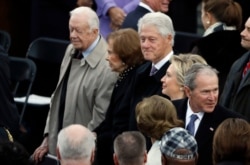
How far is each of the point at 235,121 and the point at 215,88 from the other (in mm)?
856

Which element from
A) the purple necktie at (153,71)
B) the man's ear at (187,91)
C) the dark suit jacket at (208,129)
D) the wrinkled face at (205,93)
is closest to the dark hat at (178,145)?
the dark suit jacket at (208,129)

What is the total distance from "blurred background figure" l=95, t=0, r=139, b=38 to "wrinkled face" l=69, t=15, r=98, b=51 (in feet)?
4.61

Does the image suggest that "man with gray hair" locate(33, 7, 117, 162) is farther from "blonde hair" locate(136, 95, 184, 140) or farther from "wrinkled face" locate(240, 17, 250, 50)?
"blonde hair" locate(136, 95, 184, 140)

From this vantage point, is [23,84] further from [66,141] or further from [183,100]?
[66,141]

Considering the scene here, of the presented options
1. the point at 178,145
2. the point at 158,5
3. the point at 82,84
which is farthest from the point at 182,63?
the point at 158,5

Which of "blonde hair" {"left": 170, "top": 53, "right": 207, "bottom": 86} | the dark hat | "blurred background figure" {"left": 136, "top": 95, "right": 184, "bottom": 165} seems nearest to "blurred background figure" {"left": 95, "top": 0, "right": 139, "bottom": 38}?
"blonde hair" {"left": 170, "top": 53, "right": 207, "bottom": 86}

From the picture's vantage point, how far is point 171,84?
848 cm

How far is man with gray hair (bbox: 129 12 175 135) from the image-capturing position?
8.87 meters

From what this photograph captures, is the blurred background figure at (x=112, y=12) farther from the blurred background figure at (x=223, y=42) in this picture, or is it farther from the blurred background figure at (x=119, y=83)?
the blurred background figure at (x=119, y=83)

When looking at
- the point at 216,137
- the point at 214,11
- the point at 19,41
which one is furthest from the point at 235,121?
the point at 19,41

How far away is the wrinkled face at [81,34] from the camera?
9742 millimetres

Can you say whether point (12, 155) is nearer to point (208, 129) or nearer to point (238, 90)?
point (208, 129)

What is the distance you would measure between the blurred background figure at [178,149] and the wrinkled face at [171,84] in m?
1.68

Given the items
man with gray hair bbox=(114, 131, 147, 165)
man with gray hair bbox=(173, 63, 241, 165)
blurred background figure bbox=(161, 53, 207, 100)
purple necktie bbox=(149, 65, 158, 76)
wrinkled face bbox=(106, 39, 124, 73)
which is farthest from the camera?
wrinkled face bbox=(106, 39, 124, 73)
